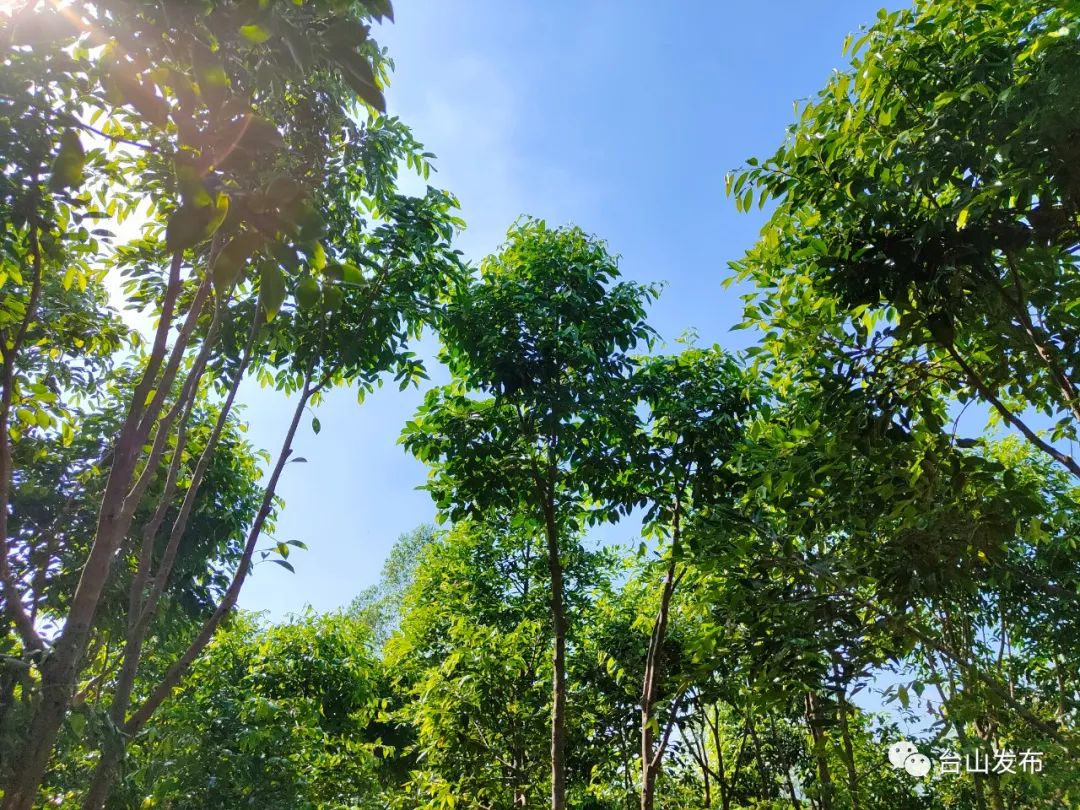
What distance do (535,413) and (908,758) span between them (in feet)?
18.7

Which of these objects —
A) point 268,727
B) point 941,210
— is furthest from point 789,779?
point 941,210

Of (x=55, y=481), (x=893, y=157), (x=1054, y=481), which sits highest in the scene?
(x=1054, y=481)

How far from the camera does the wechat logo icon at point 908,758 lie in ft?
24.0

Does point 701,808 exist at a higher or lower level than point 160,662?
lower

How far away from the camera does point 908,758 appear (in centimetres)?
734

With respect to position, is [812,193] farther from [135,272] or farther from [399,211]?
[135,272]

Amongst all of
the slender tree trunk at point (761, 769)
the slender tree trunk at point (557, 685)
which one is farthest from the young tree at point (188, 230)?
the slender tree trunk at point (761, 769)

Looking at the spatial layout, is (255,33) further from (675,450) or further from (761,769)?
(761,769)

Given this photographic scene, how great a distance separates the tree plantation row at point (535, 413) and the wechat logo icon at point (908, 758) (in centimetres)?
5

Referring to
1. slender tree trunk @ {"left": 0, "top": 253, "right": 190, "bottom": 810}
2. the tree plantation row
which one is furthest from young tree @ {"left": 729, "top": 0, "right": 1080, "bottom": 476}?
slender tree trunk @ {"left": 0, "top": 253, "right": 190, "bottom": 810}

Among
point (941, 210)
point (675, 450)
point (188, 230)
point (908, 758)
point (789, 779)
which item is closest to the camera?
point (188, 230)

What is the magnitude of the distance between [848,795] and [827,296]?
715 cm

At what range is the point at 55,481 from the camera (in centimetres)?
609

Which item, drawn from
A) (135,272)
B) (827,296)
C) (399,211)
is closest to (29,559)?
(135,272)
